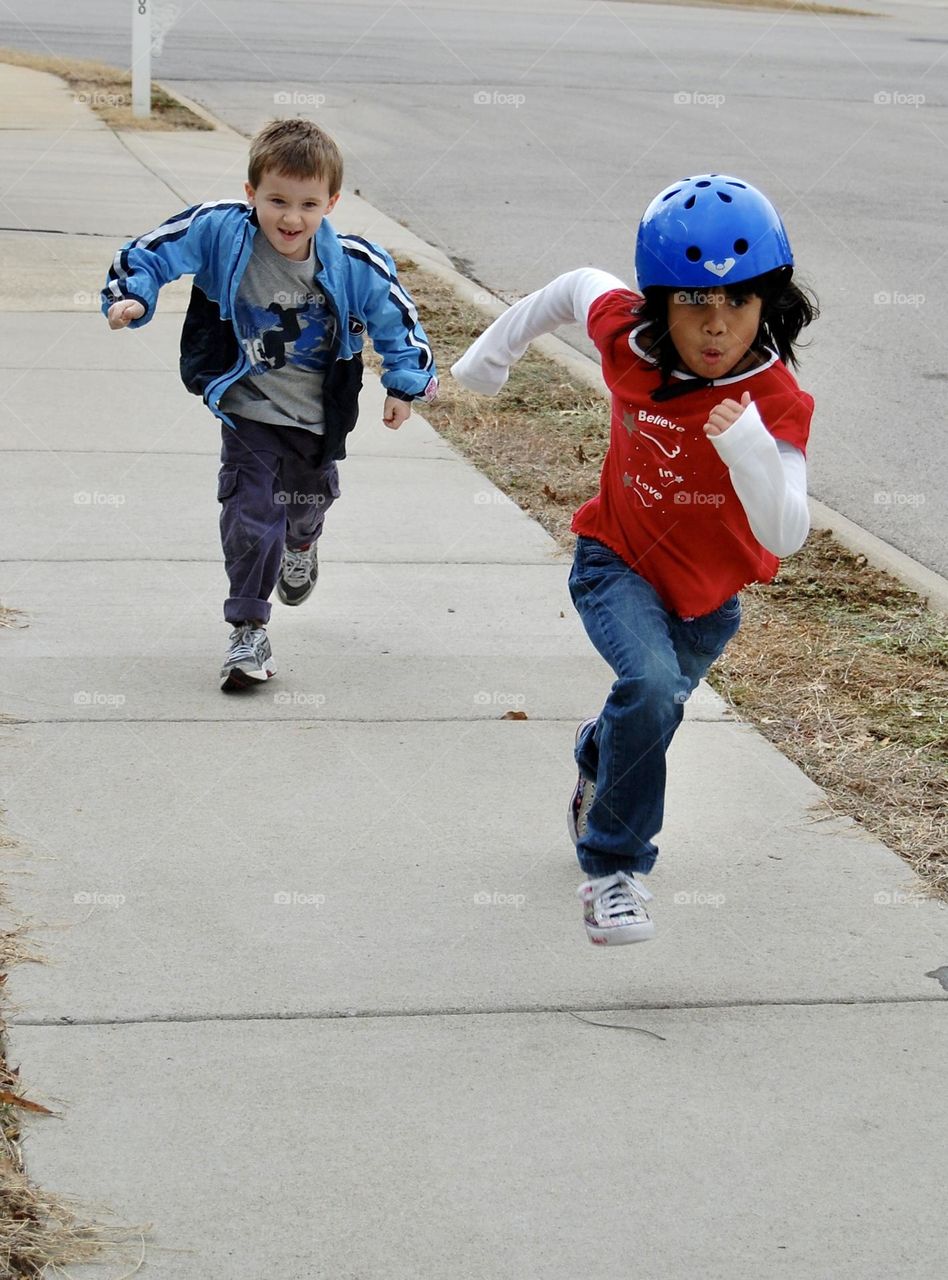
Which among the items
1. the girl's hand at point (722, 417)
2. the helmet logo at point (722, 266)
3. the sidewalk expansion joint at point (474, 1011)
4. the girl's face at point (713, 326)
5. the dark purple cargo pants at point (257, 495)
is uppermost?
the helmet logo at point (722, 266)

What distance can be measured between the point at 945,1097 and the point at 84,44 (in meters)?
23.6

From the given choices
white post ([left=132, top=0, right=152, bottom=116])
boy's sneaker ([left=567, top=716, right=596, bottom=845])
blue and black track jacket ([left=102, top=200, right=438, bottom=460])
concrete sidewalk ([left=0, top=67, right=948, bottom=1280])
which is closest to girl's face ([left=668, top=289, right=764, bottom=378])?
boy's sneaker ([left=567, top=716, right=596, bottom=845])

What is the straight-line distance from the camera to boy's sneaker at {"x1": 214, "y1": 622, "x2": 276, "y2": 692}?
15.3 ft

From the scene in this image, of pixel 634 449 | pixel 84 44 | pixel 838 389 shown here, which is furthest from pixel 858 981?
pixel 84 44

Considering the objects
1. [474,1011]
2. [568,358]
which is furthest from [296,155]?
[568,358]

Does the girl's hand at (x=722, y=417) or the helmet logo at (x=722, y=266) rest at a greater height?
the helmet logo at (x=722, y=266)

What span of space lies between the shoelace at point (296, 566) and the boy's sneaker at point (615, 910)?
6.30 ft

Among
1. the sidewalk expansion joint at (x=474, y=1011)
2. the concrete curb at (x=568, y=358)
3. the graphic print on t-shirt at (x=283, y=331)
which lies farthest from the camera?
the concrete curb at (x=568, y=358)

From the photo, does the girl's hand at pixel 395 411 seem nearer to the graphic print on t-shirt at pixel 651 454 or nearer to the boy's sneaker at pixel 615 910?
the graphic print on t-shirt at pixel 651 454

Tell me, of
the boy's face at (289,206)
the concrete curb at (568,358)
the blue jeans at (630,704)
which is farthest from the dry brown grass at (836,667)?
the boy's face at (289,206)

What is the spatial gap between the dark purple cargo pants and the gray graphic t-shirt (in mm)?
57

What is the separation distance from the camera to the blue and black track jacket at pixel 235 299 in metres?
4.48

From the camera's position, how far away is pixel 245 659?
466cm

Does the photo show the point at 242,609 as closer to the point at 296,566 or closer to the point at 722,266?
the point at 296,566
